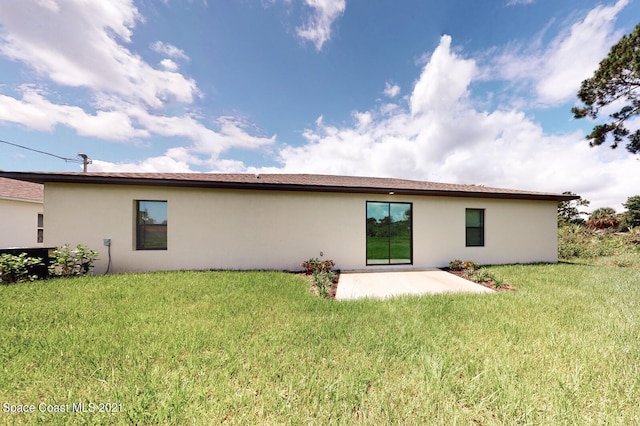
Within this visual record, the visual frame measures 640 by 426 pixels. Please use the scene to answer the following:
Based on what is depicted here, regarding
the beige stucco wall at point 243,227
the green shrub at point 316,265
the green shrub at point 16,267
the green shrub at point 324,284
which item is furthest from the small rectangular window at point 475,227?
the green shrub at point 16,267

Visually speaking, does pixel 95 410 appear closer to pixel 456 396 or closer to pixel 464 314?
pixel 456 396

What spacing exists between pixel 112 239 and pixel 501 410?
896cm

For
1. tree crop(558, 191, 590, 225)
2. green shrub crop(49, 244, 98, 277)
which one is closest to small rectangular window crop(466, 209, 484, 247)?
green shrub crop(49, 244, 98, 277)

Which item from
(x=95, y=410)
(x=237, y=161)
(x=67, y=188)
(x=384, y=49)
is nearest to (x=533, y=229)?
(x=384, y=49)

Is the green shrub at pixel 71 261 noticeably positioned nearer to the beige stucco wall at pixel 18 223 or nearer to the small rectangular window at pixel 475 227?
the beige stucco wall at pixel 18 223

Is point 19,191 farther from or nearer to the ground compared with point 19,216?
farther from the ground

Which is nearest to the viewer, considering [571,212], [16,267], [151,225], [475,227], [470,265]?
[16,267]

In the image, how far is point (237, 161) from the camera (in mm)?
12742

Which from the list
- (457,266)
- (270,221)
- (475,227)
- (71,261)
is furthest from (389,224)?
(71,261)

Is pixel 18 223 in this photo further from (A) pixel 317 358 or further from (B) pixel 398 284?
(B) pixel 398 284

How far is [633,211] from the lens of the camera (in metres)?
16.5

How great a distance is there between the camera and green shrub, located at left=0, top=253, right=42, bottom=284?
195 inches

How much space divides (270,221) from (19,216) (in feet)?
38.3

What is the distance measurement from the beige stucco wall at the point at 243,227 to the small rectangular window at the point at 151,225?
21cm
